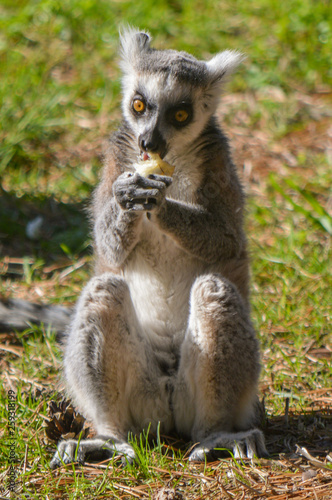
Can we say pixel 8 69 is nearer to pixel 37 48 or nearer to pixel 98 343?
pixel 37 48

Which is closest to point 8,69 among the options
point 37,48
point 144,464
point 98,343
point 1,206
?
point 37,48

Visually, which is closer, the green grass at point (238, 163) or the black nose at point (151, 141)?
the green grass at point (238, 163)

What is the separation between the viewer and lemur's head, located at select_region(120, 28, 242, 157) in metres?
3.59

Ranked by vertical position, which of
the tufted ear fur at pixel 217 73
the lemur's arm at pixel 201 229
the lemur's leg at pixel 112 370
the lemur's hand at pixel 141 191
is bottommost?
the lemur's leg at pixel 112 370

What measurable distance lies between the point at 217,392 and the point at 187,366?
212 millimetres

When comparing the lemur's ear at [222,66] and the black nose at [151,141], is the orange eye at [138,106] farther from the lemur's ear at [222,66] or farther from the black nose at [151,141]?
the lemur's ear at [222,66]

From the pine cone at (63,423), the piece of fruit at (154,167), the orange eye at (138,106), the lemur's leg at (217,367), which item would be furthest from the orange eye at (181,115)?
the pine cone at (63,423)

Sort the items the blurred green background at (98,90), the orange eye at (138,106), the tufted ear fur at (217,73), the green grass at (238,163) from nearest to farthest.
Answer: the green grass at (238,163) → the orange eye at (138,106) → the tufted ear fur at (217,73) → the blurred green background at (98,90)

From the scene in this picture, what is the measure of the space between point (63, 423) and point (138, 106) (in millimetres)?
1816

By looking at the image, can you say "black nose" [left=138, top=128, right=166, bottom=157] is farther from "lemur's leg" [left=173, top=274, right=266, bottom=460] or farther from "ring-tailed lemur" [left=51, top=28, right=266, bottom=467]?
"lemur's leg" [left=173, top=274, right=266, bottom=460]

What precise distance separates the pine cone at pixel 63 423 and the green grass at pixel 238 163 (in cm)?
10

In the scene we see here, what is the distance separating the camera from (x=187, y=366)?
3.47 m

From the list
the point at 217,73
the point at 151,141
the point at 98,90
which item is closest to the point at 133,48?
the point at 217,73

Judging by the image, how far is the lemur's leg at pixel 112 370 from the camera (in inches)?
134
